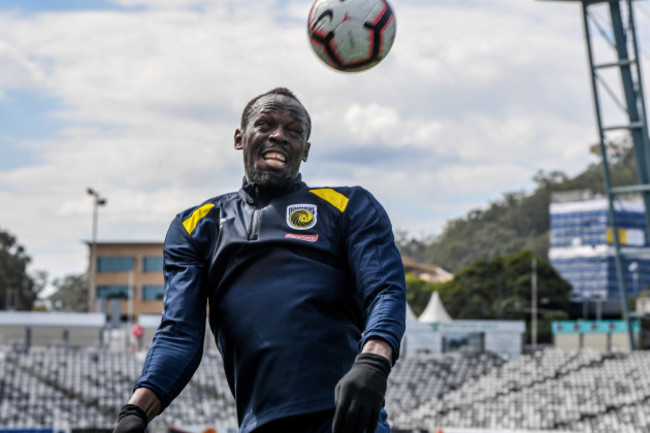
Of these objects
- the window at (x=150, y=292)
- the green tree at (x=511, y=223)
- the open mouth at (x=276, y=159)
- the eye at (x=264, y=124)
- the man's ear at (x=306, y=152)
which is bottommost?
the open mouth at (x=276, y=159)

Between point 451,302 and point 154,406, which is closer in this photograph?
point 154,406

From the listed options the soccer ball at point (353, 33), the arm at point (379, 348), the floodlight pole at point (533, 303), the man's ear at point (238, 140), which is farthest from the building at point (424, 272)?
the arm at point (379, 348)

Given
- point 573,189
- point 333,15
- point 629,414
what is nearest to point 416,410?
point 629,414

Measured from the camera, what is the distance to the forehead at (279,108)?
11.1ft

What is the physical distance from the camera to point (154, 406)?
10.1ft

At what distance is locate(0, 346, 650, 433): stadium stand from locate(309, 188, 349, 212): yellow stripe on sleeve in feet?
80.7

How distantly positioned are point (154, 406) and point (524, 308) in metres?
A: 72.3

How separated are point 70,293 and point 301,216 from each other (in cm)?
11315

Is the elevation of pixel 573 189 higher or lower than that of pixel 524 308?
higher

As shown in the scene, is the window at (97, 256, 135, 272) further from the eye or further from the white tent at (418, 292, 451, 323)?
the eye

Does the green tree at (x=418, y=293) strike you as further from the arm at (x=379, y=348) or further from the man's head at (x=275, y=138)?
the arm at (x=379, y=348)

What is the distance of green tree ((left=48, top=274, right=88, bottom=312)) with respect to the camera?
107 m

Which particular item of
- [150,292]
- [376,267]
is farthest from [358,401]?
[150,292]

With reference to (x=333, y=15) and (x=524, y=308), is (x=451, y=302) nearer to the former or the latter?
(x=524, y=308)
